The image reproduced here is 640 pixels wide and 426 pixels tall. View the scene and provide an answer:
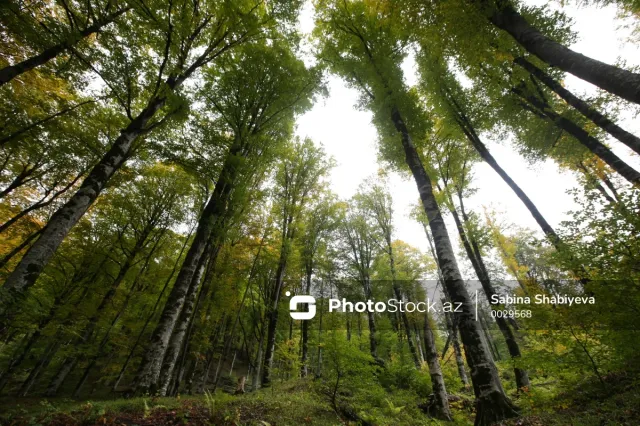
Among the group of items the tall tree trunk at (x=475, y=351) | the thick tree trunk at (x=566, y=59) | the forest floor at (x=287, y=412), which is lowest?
the forest floor at (x=287, y=412)

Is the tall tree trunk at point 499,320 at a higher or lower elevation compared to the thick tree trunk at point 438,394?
higher

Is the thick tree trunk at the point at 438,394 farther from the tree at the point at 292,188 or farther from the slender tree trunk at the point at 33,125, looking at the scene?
the slender tree trunk at the point at 33,125

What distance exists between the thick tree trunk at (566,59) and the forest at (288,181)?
0.03m

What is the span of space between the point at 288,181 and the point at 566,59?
11220 mm

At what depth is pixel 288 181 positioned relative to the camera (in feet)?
43.7

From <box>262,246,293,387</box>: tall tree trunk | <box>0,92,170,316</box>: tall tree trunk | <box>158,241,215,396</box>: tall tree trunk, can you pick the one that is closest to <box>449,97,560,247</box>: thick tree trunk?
<box>262,246,293,387</box>: tall tree trunk

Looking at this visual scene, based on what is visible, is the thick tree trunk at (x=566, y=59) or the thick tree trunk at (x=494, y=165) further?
the thick tree trunk at (x=494, y=165)

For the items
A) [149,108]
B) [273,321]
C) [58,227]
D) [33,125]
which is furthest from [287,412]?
[33,125]

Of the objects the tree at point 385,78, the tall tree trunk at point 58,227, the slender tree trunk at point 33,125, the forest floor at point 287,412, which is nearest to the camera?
the forest floor at point 287,412

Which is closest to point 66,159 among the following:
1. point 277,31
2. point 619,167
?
point 277,31

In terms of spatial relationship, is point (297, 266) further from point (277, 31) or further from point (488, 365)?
point (277, 31)

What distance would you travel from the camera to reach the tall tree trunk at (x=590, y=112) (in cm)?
Answer: 532

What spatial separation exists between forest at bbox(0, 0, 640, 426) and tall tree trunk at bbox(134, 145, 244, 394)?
1.9 inches

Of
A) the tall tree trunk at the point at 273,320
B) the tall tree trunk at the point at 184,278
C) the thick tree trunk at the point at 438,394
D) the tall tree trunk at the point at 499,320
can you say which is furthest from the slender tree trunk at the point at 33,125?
the tall tree trunk at the point at 499,320
